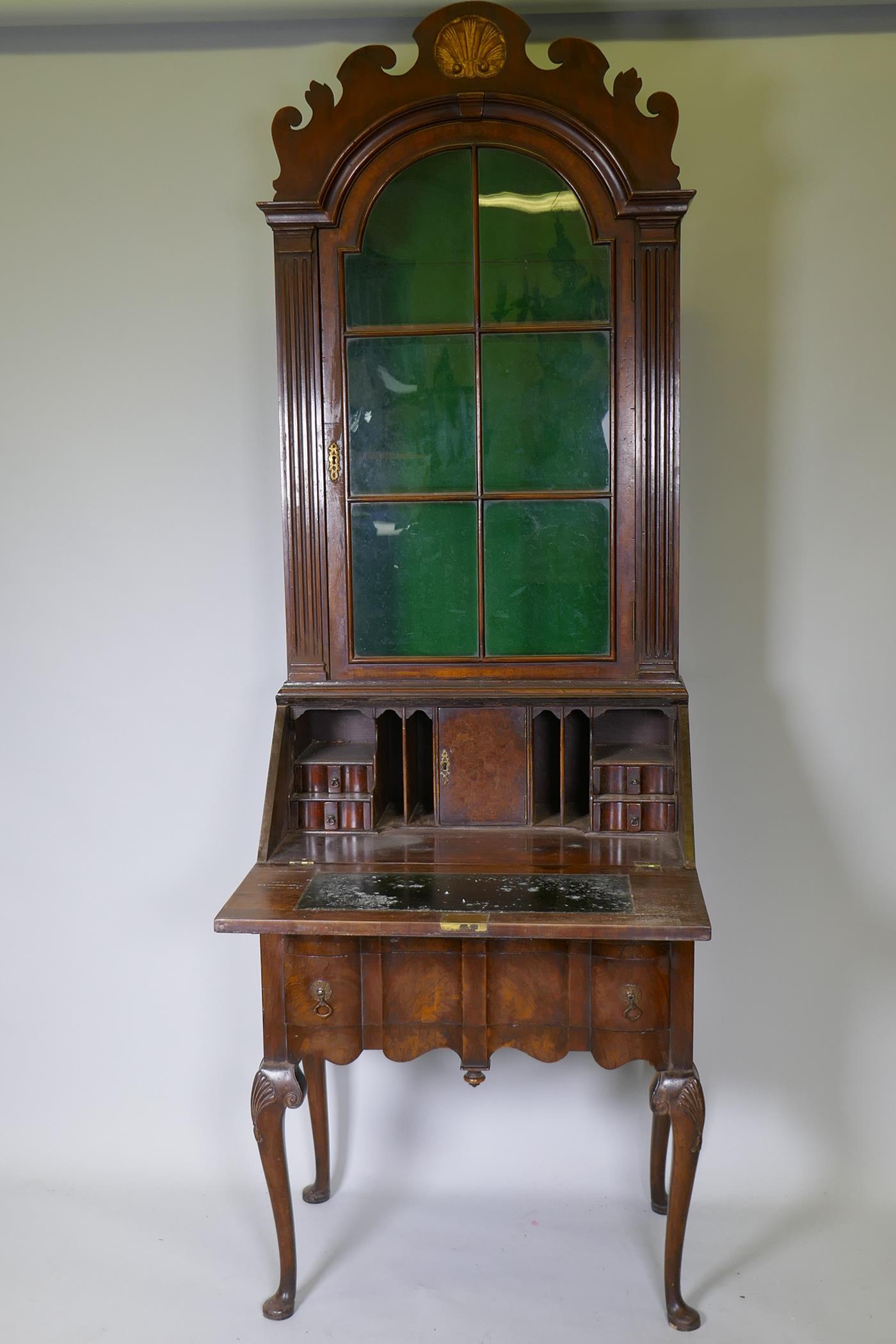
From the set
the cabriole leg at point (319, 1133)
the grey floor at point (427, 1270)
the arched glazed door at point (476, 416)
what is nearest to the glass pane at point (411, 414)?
the arched glazed door at point (476, 416)

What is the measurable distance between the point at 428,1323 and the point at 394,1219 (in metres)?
0.39

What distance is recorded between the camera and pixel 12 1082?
3.10 metres

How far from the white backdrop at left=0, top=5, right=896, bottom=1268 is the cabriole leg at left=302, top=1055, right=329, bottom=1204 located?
104 millimetres

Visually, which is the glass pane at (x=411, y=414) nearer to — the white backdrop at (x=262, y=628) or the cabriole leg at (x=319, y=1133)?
the white backdrop at (x=262, y=628)

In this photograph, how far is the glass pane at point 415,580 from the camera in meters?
2.48

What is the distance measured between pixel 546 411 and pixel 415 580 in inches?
17.7

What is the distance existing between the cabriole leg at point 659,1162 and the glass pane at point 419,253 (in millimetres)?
1918

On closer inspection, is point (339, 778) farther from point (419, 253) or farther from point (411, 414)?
point (419, 253)

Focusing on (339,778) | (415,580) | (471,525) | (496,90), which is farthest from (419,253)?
(339,778)

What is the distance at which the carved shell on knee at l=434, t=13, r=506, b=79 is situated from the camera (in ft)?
7.66

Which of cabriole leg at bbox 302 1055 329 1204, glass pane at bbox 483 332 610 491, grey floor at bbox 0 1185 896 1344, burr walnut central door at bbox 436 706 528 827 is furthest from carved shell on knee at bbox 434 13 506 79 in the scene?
grey floor at bbox 0 1185 896 1344

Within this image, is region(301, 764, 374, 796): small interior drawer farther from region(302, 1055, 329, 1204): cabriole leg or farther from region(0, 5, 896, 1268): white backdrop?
region(302, 1055, 329, 1204): cabriole leg

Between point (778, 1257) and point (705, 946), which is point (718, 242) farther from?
point (778, 1257)

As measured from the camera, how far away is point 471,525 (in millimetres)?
2479
